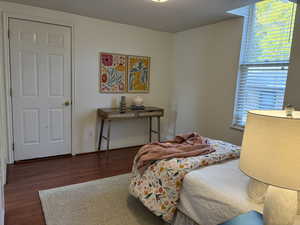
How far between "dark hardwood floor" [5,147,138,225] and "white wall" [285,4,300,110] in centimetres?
234

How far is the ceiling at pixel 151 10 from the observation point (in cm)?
288

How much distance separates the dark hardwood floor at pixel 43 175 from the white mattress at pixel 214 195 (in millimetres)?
1407

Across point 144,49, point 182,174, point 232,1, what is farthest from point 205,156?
point 144,49

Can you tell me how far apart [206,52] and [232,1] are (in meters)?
1.22

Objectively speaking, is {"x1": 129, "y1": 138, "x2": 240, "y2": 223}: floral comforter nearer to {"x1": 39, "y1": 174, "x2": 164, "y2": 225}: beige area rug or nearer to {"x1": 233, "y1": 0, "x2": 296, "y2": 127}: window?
{"x1": 39, "y1": 174, "x2": 164, "y2": 225}: beige area rug

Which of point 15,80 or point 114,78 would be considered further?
point 114,78

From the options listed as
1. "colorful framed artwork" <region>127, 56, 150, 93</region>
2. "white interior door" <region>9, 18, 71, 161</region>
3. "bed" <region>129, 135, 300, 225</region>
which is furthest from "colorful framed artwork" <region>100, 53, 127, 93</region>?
"bed" <region>129, 135, 300, 225</region>

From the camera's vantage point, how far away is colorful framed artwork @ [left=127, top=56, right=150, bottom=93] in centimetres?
422

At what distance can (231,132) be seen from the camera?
3479mm

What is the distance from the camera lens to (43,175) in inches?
118

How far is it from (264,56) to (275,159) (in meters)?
2.61

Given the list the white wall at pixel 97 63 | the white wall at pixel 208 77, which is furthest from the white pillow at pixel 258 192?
the white wall at pixel 97 63

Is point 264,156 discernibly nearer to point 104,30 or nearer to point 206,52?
point 206,52

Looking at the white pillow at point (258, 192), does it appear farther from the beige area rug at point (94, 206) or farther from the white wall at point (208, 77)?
the white wall at point (208, 77)
